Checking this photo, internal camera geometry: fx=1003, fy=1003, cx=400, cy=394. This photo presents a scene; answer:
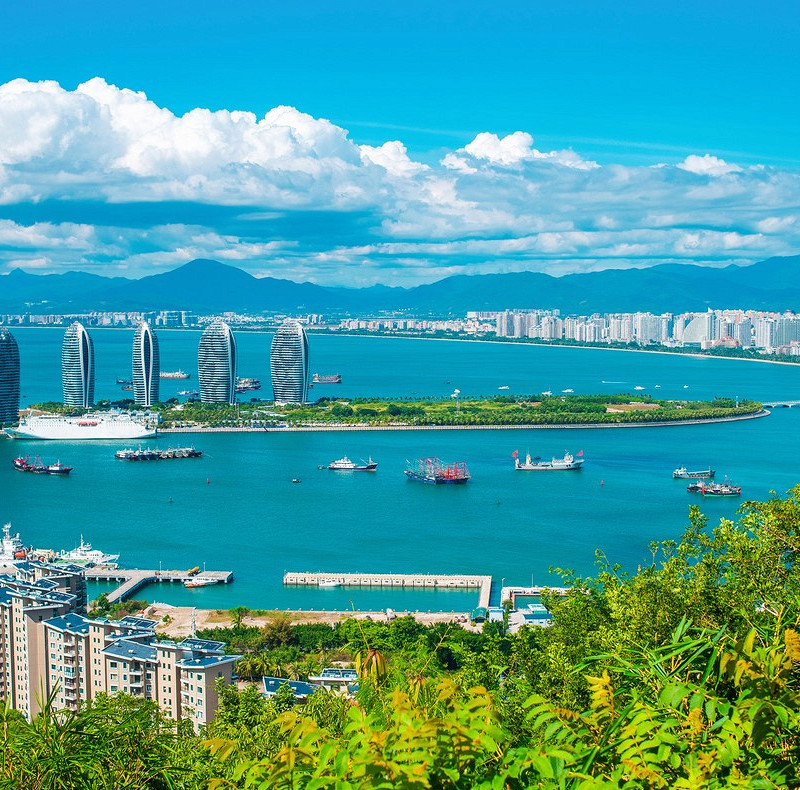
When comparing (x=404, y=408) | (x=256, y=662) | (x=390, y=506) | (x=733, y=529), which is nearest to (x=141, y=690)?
(x=256, y=662)

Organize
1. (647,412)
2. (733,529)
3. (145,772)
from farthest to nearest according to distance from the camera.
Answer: (647,412) → (733,529) → (145,772)

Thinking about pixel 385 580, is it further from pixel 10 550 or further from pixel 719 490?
pixel 719 490

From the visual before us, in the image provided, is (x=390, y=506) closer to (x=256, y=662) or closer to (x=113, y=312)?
(x=256, y=662)

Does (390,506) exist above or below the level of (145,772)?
below

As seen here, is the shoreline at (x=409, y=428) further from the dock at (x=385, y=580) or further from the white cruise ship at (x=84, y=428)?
the dock at (x=385, y=580)

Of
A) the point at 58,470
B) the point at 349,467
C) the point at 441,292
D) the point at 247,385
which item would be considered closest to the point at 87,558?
the point at 58,470
